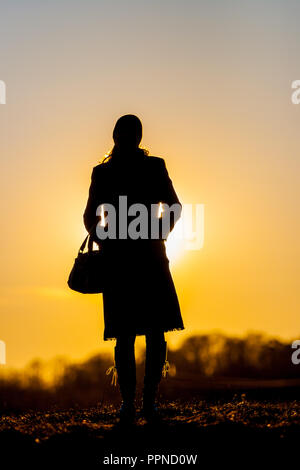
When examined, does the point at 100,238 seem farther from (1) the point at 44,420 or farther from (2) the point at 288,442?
(2) the point at 288,442

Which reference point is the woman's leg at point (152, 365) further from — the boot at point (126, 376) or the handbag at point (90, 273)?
the handbag at point (90, 273)

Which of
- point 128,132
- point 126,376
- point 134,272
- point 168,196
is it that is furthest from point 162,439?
point 128,132

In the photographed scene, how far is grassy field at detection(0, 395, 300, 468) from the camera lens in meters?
8.39

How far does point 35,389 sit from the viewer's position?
106188 millimetres

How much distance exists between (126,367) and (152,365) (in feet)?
0.82

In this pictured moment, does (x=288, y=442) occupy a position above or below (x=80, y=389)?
above

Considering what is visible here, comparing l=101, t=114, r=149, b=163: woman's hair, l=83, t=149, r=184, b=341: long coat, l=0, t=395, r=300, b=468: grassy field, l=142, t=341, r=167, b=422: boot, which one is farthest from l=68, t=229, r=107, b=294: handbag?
l=0, t=395, r=300, b=468: grassy field

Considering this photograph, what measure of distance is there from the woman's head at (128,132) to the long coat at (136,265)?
104 mm

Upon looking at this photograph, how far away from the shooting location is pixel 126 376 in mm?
9977

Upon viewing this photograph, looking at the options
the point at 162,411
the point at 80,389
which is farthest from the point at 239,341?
the point at 162,411

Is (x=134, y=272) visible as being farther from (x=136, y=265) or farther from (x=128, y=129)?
(x=128, y=129)
